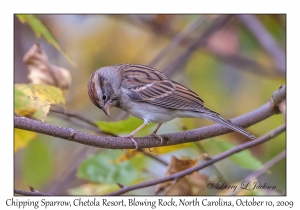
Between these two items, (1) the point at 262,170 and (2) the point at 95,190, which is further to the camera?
(2) the point at 95,190

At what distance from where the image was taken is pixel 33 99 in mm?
2477

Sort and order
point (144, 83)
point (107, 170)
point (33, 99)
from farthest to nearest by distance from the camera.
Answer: point (144, 83)
point (107, 170)
point (33, 99)

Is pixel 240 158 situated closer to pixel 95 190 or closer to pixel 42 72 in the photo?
pixel 95 190

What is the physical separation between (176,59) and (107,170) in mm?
1403

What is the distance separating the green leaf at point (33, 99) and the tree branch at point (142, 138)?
44 cm

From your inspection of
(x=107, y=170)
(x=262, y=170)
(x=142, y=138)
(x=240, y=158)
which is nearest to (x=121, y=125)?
(x=142, y=138)

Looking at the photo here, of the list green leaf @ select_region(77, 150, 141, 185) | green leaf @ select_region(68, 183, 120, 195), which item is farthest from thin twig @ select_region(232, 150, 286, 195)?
green leaf @ select_region(68, 183, 120, 195)

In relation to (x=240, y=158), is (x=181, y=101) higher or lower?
higher

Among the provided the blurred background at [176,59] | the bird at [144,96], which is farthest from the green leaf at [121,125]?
the blurred background at [176,59]

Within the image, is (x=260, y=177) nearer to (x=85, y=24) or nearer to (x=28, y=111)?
(x=28, y=111)

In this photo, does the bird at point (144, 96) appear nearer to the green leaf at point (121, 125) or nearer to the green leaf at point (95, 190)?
the green leaf at point (121, 125)
